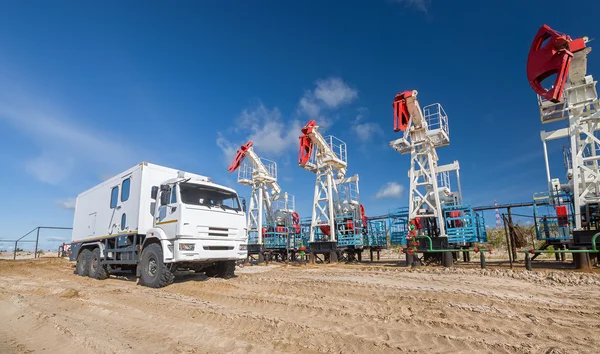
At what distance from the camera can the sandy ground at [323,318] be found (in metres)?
4.02

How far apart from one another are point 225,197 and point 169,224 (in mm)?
1845

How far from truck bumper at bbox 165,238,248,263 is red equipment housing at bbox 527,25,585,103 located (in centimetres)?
1164

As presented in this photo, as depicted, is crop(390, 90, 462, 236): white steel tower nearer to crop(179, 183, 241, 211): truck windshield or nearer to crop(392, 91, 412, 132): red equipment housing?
crop(392, 91, 412, 132): red equipment housing

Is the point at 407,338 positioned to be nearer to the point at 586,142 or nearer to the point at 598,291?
the point at 598,291

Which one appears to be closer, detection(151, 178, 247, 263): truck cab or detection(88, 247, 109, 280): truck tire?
detection(151, 178, 247, 263): truck cab

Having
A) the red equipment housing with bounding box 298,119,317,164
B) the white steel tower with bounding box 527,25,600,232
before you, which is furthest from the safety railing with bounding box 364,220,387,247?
the white steel tower with bounding box 527,25,600,232

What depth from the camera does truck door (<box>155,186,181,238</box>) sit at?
29.6 feet

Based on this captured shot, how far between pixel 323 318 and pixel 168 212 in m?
6.04

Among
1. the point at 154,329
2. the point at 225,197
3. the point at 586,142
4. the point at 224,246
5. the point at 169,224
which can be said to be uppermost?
the point at 586,142

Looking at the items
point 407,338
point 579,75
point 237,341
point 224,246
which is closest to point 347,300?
point 407,338

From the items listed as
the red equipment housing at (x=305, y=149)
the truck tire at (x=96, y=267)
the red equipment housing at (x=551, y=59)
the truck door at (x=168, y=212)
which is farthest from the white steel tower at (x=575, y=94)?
the truck tire at (x=96, y=267)

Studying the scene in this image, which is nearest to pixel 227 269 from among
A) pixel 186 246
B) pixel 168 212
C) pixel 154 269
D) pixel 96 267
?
pixel 154 269

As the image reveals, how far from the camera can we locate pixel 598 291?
659 cm

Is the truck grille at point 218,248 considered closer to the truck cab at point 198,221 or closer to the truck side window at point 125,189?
the truck cab at point 198,221
